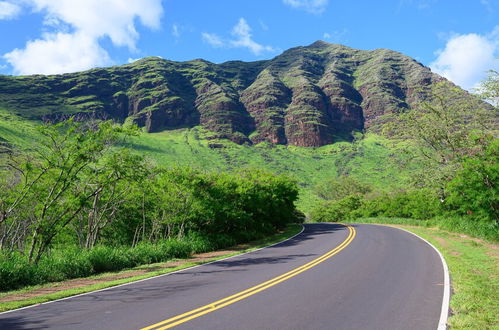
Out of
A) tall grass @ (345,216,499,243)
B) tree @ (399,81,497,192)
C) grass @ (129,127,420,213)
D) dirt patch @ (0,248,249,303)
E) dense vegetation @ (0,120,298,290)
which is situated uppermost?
grass @ (129,127,420,213)

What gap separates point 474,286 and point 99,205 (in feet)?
58.4

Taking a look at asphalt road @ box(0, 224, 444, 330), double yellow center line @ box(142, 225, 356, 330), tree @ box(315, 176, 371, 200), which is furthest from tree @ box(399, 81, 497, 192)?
tree @ box(315, 176, 371, 200)

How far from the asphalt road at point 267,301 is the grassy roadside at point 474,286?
1.41ft

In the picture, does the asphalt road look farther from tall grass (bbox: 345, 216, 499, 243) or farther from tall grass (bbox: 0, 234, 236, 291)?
tall grass (bbox: 345, 216, 499, 243)

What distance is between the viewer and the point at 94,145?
13938 mm

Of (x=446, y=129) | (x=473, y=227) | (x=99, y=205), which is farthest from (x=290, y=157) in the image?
(x=99, y=205)

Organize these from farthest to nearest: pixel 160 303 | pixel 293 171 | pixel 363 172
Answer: pixel 293 171, pixel 363 172, pixel 160 303

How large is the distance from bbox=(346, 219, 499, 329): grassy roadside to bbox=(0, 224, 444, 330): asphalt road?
1.41ft

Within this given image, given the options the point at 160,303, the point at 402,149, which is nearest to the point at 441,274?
the point at 160,303

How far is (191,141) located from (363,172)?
3358 inches

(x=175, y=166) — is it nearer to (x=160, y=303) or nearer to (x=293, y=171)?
(x=160, y=303)

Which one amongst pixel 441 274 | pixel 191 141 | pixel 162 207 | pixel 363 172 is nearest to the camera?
pixel 441 274

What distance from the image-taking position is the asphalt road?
640 centimetres

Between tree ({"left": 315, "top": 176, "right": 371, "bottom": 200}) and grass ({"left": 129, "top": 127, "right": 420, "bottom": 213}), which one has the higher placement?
grass ({"left": 129, "top": 127, "right": 420, "bottom": 213})
